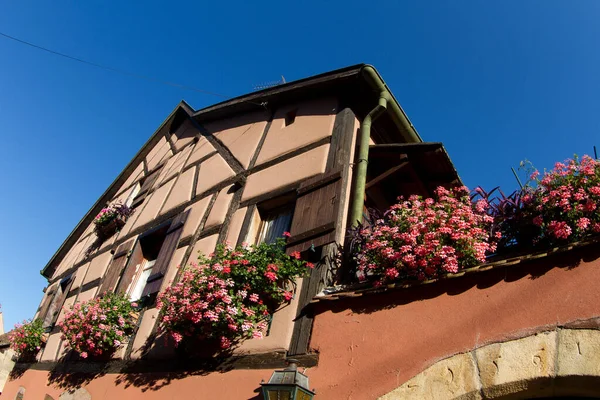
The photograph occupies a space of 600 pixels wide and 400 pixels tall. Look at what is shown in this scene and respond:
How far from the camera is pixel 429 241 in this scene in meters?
3.30

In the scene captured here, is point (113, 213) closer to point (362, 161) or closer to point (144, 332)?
point (144, 332)

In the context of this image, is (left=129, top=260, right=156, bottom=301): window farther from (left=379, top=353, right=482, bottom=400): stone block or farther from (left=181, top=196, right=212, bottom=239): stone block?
(left=379, top=353, right=482, bottom=400): stone block

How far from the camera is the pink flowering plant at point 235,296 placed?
13.4ft

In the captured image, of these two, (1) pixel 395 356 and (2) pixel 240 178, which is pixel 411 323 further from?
(2) pixel 240 178

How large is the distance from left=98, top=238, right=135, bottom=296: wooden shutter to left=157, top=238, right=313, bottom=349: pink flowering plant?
10.3ft

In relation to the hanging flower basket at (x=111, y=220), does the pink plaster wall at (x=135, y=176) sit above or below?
above

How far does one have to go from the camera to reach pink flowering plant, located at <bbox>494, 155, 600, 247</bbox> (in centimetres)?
279

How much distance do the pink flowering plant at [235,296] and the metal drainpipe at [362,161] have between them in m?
0.80

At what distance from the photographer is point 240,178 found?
6336mm

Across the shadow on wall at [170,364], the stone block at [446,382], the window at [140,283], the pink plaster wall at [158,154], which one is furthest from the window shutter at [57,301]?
the stone block at [446,382]

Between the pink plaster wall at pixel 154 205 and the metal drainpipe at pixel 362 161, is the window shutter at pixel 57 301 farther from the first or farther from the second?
the metal drainpipe at pixel 362 161

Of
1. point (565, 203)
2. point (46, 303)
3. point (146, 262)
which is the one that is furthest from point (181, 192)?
point (565, 203)

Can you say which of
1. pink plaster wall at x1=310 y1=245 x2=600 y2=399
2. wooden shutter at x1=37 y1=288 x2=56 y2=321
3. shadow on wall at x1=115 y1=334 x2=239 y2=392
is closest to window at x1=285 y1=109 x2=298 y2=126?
shadow on wall at x1=115 y1=334 x2=239 y2=392

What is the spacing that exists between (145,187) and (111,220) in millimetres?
1045
